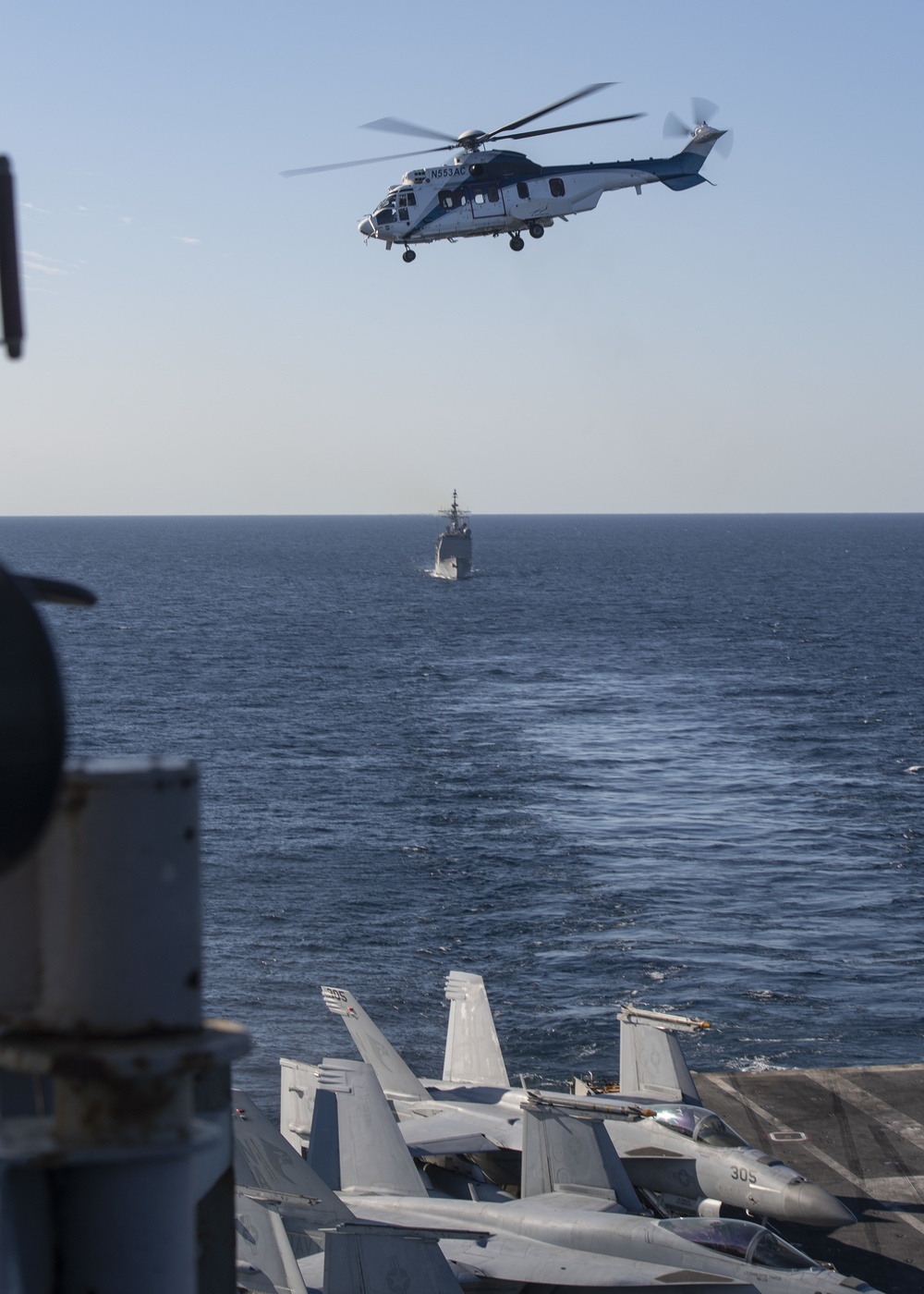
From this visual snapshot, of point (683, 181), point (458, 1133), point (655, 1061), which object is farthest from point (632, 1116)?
point (683, 181)

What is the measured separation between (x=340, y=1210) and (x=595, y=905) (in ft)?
111

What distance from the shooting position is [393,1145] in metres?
26.2

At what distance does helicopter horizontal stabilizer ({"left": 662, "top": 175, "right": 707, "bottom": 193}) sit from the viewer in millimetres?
45156

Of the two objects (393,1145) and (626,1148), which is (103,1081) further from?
(626,1148)

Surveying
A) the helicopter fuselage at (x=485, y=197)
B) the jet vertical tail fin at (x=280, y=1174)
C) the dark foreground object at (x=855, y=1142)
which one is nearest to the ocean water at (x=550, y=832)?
the dark foreground object at (x=855, y=1142)

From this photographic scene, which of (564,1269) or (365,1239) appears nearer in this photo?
(365,1239)

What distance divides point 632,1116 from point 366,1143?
6517mm

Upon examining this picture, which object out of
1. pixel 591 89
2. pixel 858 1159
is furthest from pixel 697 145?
pixel 858 1159

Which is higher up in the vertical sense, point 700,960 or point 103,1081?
point 103,1081

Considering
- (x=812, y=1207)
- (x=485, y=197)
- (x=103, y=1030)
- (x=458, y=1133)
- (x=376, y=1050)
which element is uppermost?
(x=485, y=197)

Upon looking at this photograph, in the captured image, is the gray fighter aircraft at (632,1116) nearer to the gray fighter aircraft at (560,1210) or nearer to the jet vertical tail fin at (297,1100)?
the jet vertical tail fin at (297,1100)

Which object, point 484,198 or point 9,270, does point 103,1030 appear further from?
point 484,198

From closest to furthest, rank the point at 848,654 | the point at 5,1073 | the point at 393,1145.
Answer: the point at 5,1073 < the point at 393,1145 < the point at 848,654

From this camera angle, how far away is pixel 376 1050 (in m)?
31.9
